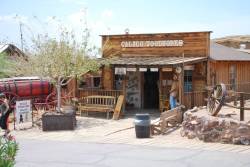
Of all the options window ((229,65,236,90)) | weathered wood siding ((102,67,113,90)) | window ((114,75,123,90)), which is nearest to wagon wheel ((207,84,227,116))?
window ((114,75,123,90))

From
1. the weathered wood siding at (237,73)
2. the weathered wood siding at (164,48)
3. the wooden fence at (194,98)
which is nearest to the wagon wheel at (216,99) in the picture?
the wooden fence at (194,98)

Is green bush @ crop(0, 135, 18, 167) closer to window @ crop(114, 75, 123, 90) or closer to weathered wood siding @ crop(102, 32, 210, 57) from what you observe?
weathered wood siding @ crop(102, 32, 210, 57)

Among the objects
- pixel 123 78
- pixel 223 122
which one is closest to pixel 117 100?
pixel 123 78

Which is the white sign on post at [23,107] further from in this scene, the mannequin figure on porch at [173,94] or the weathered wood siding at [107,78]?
the mannequin figure on porch at [173,94]

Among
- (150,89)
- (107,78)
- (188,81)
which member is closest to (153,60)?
(188,81)

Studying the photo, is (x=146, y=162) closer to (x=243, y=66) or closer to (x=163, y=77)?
(x=163, y=77)

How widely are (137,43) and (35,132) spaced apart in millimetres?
7365

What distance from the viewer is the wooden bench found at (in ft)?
66.3

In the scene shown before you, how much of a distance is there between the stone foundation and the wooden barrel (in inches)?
443

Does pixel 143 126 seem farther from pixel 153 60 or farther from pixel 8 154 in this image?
pixel 8 154

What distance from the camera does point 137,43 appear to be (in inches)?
883

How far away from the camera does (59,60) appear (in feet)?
61.8

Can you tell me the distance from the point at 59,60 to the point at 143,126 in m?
5.43

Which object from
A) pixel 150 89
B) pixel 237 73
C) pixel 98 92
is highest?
pixel 237 73
